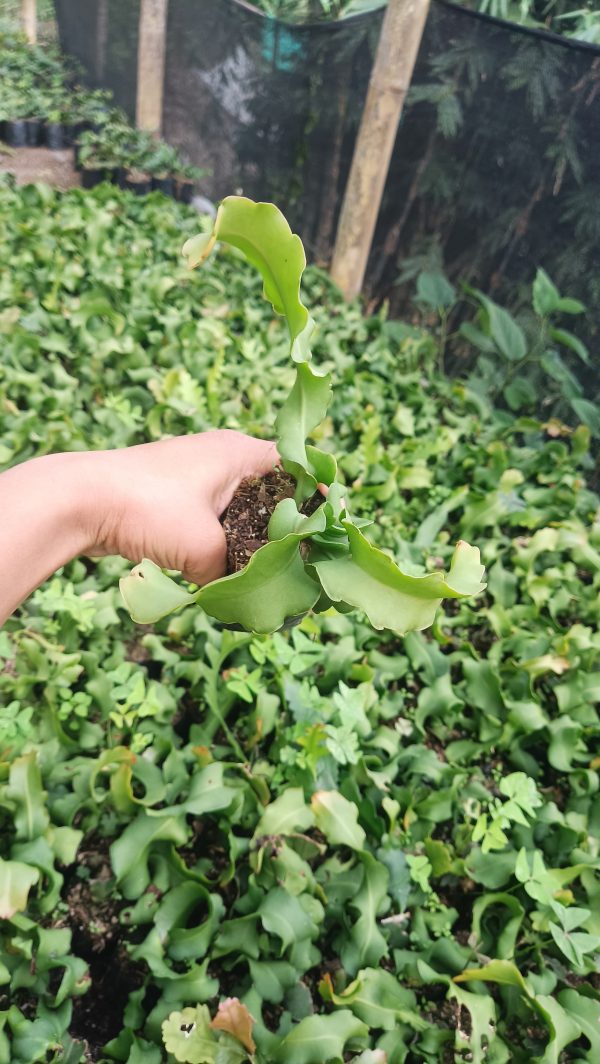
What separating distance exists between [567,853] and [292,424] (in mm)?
1228

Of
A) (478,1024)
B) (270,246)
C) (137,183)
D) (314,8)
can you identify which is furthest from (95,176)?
(478,1024)

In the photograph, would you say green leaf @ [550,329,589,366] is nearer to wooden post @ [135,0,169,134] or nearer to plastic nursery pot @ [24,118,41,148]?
wooden post @ [135,0,169,134]

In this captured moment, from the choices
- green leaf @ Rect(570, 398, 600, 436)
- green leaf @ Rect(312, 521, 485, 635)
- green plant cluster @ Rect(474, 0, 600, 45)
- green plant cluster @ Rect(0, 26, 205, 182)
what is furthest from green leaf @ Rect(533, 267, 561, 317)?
green plant cluster @ Rect(0, 26, 205, 182)

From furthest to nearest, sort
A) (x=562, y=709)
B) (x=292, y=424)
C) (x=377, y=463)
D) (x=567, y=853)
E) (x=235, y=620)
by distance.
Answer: (x=377, y=463) → (x=562, y=709) → (x=567, y=853) → (x=292, y=424) → (x=235, y=620)

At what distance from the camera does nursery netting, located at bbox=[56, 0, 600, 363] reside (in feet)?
8.88

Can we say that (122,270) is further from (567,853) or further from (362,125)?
(567,853)

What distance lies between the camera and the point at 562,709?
183 centimetres

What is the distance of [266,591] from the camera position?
941mm

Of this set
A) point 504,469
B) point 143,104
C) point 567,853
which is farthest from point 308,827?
point 143,104

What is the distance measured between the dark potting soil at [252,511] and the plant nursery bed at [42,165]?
17.7 ft

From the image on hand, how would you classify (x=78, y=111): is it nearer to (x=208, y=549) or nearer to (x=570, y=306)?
(x=570, y=306)

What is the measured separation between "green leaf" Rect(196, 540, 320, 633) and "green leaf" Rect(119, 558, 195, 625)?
1.7 inches

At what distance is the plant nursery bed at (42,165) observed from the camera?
559 cm

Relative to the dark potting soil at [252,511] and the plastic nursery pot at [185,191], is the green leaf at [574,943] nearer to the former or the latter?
the dark potting soil at [252,511]
